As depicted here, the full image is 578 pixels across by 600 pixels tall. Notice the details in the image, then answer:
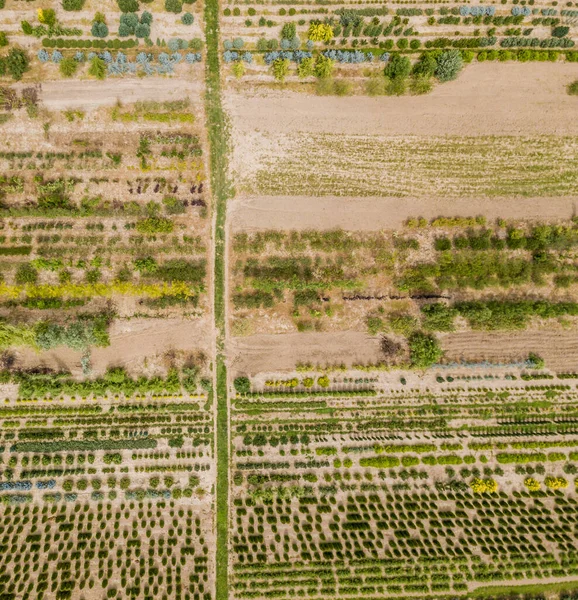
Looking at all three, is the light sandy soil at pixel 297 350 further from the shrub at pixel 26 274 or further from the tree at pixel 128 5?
the tree at pixel 128 5

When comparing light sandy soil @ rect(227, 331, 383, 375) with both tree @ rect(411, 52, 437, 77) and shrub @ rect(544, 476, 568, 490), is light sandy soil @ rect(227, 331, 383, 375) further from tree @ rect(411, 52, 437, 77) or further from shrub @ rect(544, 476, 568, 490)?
tree @ rect(411, 52, 437, 77)

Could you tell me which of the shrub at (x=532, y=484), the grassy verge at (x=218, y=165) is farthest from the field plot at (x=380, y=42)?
the shrub at (x=532, y=484)

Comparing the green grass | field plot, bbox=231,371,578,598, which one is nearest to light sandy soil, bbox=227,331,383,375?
field plot, bbox=231,371,578,598

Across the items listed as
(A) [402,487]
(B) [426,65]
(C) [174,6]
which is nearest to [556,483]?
(A) [402,487]

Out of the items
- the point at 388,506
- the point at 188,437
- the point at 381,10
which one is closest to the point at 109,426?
the point at 188,437

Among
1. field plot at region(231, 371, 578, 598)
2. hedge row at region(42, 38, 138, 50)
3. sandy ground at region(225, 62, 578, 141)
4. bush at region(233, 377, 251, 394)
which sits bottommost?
field plot at region(231, 371, 578, 598)

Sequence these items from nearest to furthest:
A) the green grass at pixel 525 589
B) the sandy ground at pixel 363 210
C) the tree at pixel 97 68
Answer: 1. the green grass at pixel 525 589
2. the tree at pixel 97 68
3. the sandy ground at pixel 363 210
